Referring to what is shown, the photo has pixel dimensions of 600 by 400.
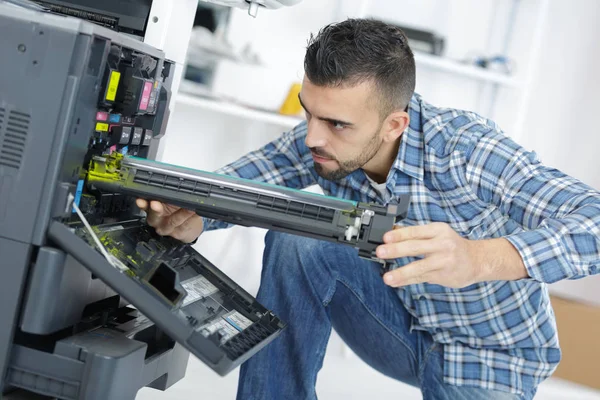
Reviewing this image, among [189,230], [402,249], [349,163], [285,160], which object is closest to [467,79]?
[285,160]

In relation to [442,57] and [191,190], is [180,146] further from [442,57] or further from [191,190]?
[191,190]

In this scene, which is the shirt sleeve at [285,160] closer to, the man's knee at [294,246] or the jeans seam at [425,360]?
the man's knee at [294,246]

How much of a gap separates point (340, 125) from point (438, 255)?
0.49 metres

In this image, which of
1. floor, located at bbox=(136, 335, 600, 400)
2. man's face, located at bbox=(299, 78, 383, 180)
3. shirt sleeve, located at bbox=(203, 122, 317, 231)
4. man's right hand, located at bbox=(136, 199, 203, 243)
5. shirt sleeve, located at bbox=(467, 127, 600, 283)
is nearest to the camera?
shirt sleeve, located at bbox=(467, 127, 600, 283)

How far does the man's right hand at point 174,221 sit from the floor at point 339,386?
58 cm

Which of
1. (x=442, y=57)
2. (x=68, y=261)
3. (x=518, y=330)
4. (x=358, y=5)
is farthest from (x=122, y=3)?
(x=442, y=57)

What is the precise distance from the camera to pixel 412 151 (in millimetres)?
1476

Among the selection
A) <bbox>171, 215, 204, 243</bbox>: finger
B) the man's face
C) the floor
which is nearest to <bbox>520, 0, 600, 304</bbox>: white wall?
the floor

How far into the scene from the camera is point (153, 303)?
94 cm

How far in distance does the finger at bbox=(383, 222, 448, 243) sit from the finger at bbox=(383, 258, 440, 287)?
0.03 metres

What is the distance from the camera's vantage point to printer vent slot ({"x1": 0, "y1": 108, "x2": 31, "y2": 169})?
0.94 m

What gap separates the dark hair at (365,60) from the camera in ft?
4.64

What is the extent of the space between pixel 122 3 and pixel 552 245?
2.83 feet

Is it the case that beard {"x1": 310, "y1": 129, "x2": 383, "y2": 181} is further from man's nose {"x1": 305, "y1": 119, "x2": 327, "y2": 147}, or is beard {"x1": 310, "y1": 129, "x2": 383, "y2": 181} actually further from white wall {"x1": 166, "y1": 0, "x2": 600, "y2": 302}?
white wall {"x1": 166, "y1": 0, "x2": 600, "y2": 302}
